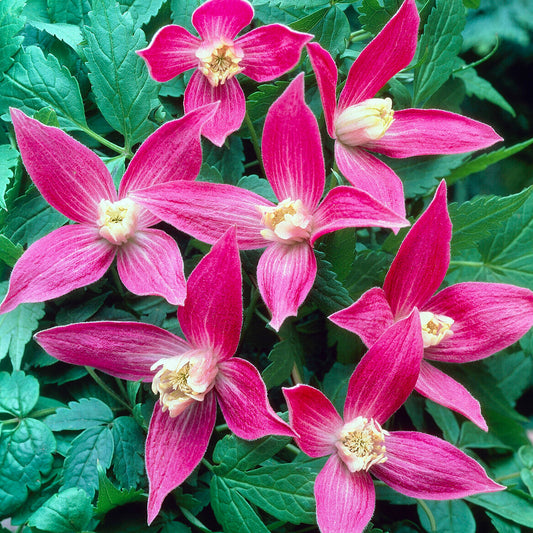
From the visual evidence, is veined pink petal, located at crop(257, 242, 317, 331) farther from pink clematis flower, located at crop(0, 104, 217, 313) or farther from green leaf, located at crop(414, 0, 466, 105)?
green leaf, located at crop(414, 0, 466, 105)

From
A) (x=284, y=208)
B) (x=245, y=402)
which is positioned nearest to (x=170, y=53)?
(x=284, y=208)

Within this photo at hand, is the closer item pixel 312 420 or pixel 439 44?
pixel 312 420

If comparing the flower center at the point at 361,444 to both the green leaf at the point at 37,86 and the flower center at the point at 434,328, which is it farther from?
the green leaf at the point at 37,86

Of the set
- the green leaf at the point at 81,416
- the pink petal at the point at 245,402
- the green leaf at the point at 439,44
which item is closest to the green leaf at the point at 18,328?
the green leaf at the point at 81,416

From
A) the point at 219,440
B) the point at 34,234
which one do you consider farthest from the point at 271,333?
→ the point at 34,234

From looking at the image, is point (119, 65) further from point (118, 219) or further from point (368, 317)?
point (368, 317)

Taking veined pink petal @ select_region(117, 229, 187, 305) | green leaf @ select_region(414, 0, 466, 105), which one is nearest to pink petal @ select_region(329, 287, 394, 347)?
veined pink petal @ select_region(117, 229, 187, 305)
